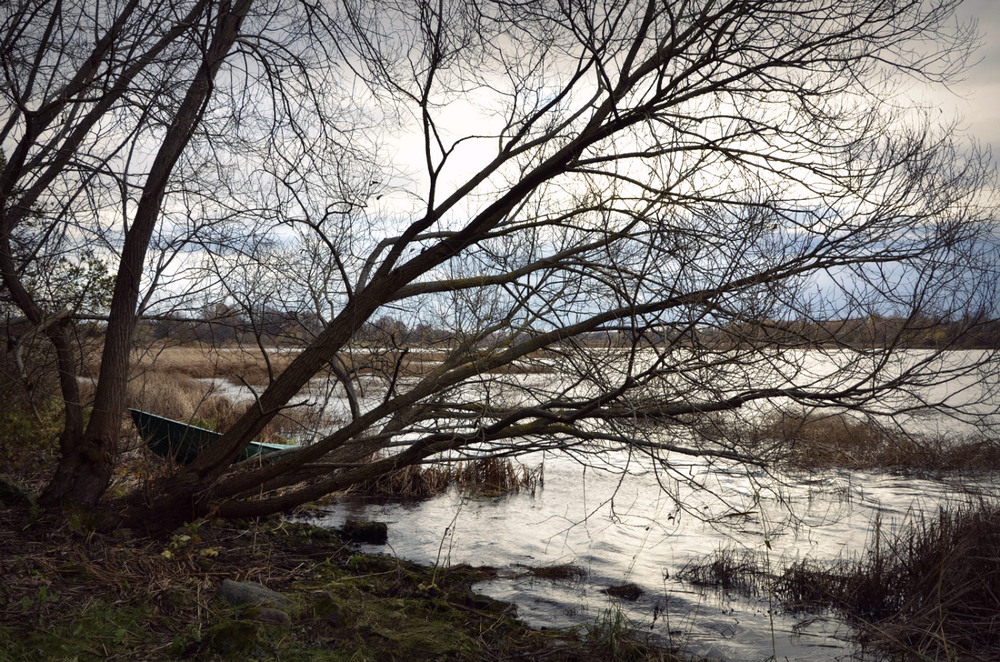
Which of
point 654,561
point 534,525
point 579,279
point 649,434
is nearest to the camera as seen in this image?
point 649,434

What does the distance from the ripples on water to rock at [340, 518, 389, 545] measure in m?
0.20

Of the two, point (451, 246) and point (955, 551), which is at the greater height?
point (451, 246)

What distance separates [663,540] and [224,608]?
5.59 meters

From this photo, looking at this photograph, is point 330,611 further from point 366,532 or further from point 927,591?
point 927,591

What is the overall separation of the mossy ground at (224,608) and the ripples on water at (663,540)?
0.65 m

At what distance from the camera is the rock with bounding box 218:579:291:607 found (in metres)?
4.73

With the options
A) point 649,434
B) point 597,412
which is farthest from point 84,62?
point 649,434

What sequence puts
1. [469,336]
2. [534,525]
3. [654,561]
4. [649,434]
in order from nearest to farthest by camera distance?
[649,434] < [469,336] < [654,561] < [534,525]

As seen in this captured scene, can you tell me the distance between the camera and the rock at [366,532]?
801cm

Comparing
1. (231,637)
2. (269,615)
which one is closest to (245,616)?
(269,615)

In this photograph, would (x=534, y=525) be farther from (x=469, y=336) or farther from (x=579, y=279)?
(x=579, y=279)

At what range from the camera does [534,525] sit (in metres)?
9.19

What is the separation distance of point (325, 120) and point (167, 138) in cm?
132

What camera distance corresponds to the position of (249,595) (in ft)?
15.7
